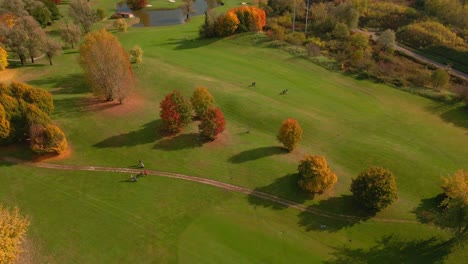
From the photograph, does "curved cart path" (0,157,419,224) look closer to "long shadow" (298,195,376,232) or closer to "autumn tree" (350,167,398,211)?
"long shadow" (298,195,376,232)

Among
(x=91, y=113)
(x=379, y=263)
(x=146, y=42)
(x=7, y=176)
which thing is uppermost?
(x=146, y=42)

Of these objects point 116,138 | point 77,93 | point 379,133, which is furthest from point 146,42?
point 379,133

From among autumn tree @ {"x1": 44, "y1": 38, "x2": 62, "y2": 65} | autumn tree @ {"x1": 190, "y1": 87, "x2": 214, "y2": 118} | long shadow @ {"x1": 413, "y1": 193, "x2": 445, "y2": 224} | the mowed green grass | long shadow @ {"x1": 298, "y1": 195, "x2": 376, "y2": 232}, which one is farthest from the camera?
autumn tree @ {"x1": 44, "y1": 38, "x2": 62, "y2": 65}

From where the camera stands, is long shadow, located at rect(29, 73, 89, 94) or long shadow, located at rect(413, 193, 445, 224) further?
long shadow, located at rect(29, 73, 89, 94)

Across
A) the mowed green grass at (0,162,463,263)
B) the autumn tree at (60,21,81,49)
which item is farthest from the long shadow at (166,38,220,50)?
the mowed green grass at (0,162,463,263)

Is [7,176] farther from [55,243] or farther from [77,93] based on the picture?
[77,93]

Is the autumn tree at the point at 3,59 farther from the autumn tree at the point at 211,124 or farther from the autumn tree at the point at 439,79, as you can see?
the autumn tree at the point at 439,79
